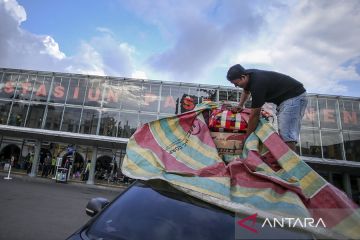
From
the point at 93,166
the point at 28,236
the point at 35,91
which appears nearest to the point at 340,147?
the point at 93,166

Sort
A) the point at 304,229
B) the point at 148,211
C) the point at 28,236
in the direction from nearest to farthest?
the point at 304,229
the point at 148,211
the point at 28,236

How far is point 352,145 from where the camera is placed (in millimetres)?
23969

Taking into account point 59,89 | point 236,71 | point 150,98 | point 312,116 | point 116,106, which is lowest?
point 236,71

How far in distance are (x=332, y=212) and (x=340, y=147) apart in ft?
84.8

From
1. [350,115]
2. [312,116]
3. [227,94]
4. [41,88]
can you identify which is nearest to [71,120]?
[41,88]

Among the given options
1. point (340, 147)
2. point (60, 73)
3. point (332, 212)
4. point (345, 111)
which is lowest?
point (332, 212)

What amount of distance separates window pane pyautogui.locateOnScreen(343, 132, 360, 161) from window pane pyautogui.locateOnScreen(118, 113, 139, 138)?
1847cm

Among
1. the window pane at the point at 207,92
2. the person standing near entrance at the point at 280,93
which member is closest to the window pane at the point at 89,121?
the window pane at the point at 207,92

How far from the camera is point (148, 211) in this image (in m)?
2.29

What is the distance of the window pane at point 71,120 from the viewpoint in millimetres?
24859

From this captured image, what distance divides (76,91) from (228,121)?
25.5 meters

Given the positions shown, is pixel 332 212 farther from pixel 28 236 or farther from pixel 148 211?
pixel 28 236

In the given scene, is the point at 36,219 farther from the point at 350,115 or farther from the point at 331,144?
the point at 350,115

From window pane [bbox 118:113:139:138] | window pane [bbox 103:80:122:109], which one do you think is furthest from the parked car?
window pane [bbox 103:80:122:109]
